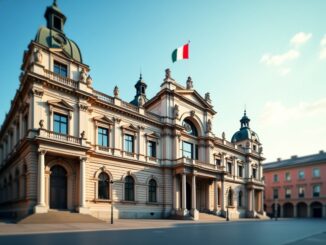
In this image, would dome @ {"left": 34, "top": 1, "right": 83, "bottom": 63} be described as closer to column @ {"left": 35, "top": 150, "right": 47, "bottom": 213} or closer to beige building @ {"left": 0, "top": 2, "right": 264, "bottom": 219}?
beige building @ {"left": 0, "top": 2, "right": 264, "bottom": 219}

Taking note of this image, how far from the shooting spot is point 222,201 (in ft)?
140

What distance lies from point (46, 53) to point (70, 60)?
2.52 m

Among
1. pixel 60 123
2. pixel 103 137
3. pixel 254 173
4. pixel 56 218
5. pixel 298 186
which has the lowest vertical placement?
pixel 298 186

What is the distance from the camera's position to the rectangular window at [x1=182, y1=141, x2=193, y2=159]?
40.8 meters

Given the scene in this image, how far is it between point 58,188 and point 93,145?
18.6 ft

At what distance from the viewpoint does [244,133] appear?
2376 inches

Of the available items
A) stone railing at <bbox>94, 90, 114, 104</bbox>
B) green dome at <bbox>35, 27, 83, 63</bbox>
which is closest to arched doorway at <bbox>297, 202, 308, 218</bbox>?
stone railing at <bbox>94, 90, 114, 104</bbox>

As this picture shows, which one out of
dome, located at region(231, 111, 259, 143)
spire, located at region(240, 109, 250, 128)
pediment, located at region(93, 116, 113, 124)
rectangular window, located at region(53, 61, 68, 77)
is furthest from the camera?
spire, located at region(240, 109, 250, 128)

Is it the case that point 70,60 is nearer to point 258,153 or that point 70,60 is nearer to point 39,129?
point 39,129

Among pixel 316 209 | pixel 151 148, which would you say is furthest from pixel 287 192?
pixel 151 148

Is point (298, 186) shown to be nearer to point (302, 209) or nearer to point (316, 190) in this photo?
point (316, 190)

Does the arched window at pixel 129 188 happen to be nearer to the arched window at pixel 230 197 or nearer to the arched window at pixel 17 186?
the arched window at pixel 17 186

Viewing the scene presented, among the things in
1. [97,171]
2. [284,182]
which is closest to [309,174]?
[284,182]

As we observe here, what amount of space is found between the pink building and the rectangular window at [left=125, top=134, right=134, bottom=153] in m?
41.8
